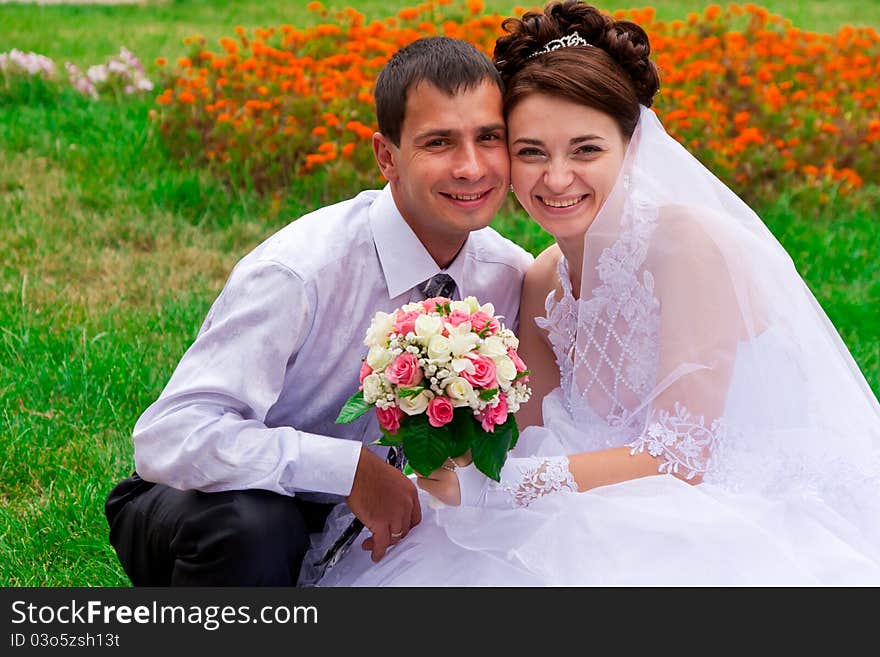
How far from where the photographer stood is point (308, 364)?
11.1 feet

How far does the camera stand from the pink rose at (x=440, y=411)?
2.78 meters

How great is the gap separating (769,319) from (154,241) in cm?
389

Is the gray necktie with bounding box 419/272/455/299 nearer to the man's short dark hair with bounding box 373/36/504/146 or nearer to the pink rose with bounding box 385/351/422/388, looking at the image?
the man's short dark hair with bounding box 373/36/504/146

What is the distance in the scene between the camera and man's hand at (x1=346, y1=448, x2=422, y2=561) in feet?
10.3

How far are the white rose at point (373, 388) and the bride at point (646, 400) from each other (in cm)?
34

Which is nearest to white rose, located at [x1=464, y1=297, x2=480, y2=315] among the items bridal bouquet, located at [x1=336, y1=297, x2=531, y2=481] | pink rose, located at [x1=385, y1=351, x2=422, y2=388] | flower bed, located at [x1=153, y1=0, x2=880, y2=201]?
bridal bouquet, located at [x1=336, y1=297, x2=531, y2=481]

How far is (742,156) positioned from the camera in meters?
7.05

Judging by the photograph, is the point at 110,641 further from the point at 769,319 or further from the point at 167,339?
the point at 167,339

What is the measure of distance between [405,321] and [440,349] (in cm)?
14

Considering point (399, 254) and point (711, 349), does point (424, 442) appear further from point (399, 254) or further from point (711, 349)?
point (711, 349)

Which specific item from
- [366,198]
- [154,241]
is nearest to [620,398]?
[366,198]

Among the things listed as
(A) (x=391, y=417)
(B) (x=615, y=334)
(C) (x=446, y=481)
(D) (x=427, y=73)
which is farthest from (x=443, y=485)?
(D) (x=427, y=73)

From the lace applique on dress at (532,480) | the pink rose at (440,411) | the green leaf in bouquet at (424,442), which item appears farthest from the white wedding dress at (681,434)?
the pink rose at (440,411)

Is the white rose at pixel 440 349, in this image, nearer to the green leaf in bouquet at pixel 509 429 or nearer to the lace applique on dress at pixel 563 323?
the green leaf in bouquet at pixel 509 429
